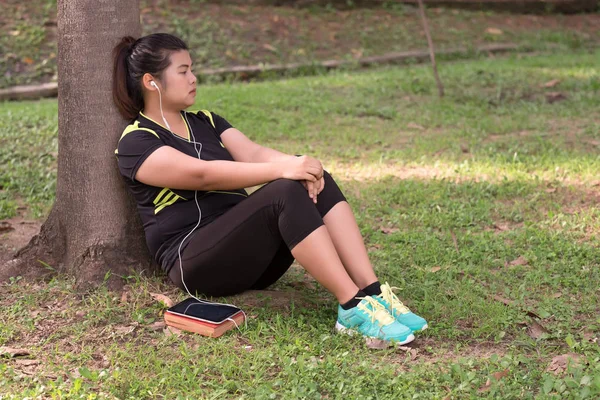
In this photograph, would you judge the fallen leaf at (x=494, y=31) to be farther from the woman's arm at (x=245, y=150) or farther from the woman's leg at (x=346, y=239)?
the woman's leg at (x=346, y=239)

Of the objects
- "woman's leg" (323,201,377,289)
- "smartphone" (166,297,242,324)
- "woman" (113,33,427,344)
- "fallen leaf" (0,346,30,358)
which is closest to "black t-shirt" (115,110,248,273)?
"woman" (113,33,427,344)

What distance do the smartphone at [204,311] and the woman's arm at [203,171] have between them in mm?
534

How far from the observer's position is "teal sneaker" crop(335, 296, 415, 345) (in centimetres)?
370

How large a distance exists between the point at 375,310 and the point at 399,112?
4.50 m

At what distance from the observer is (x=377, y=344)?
371 cm

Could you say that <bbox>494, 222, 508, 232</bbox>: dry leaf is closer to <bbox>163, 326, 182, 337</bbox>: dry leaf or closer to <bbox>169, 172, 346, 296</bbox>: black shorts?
<bbox>169, 172, 346, 296</bbox>: black shorts

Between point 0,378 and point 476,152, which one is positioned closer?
point 0,378

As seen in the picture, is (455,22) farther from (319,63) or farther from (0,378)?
(0,378)

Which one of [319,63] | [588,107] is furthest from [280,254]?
[319,63]

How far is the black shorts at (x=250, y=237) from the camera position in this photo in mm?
3713

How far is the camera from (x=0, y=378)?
340 cm

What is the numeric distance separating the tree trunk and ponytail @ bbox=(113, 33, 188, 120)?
0.22 feet

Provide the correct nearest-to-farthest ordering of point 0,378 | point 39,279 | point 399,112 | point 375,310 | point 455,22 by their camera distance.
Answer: point 0,378 → point 375,310 → point 39,279 → point 399,112 → point 455,22

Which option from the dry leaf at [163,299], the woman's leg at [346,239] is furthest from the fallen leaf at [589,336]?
the dry leaf at [163,299]
